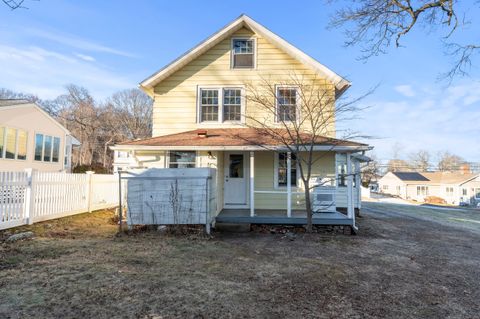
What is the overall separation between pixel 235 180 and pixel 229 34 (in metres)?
5.55

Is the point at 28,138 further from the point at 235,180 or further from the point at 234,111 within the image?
the point at 235,180

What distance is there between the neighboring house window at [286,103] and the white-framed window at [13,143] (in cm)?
1290

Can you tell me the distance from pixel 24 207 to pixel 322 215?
8261 mm

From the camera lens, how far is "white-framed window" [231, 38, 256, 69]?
37.5ft

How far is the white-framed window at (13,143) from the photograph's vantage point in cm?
1409

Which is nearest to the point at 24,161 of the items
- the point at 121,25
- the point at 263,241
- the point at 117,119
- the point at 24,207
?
the point at 121,25

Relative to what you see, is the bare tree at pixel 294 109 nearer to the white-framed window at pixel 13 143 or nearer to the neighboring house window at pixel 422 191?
the white-framed window at pixel 13 143

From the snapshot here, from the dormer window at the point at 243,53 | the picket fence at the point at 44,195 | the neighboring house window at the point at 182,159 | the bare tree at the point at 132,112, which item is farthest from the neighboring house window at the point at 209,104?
the bare tree at the point at 132,112

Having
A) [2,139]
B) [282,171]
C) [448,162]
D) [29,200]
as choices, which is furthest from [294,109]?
[448,162]

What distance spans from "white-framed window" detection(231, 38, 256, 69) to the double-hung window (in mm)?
966

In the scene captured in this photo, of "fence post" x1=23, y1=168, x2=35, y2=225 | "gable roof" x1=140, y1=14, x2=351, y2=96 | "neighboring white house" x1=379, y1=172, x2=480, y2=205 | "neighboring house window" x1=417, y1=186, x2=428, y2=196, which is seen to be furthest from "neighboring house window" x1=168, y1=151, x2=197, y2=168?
"neighboring house window" x1=417, y1=186, x2=428, y2=196

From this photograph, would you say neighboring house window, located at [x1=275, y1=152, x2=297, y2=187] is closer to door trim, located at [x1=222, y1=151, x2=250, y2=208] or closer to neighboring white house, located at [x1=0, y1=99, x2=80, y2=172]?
door trim, located at [x1=222, y1=151, x2=250, y2=208]

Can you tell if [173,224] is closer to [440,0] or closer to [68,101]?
[440,0]

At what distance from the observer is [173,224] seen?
7.90m
